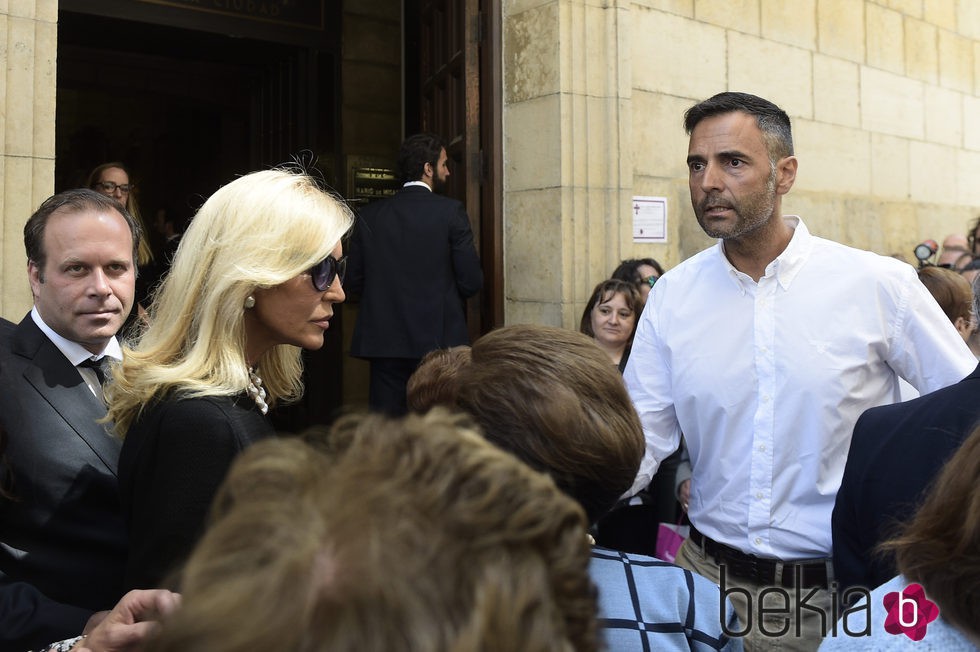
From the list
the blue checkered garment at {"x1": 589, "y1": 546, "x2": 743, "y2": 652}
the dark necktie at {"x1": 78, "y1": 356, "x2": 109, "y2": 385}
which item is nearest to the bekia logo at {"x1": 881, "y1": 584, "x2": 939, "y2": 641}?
the blue checkered garment at {"x1": 589, "y1": 546, "x2": 743, "y2": 652}

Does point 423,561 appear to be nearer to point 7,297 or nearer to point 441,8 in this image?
point 7,297

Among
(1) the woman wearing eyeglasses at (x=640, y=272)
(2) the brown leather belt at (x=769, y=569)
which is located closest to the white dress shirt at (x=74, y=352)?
(2) the brown leather belt at (x=769, y=569)

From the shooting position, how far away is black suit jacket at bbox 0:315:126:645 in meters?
1.94

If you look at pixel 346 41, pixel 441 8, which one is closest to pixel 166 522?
pixel 441 8

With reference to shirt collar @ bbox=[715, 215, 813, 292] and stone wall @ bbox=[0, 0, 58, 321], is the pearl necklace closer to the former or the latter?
shirt collar @ bbox=[715, 215, 813, 292]

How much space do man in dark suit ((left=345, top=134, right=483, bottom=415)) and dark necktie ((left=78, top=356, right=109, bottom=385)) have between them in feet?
9.25

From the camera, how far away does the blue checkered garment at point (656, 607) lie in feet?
4.63

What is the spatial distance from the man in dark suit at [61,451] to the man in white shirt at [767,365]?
149 cm

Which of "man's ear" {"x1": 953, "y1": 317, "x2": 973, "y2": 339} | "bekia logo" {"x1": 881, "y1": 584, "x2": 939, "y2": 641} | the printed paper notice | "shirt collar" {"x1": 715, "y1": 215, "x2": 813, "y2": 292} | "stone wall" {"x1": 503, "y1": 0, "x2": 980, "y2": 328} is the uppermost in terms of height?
"stone wall" {"x1": 503, "y1": 0, "x2": 980, "y2": 328}

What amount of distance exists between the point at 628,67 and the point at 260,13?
12.0ft

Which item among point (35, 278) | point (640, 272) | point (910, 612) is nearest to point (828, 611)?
point (910, 612)

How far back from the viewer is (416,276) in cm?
529

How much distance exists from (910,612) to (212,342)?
53.0 inches

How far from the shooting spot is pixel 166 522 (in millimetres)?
1594
